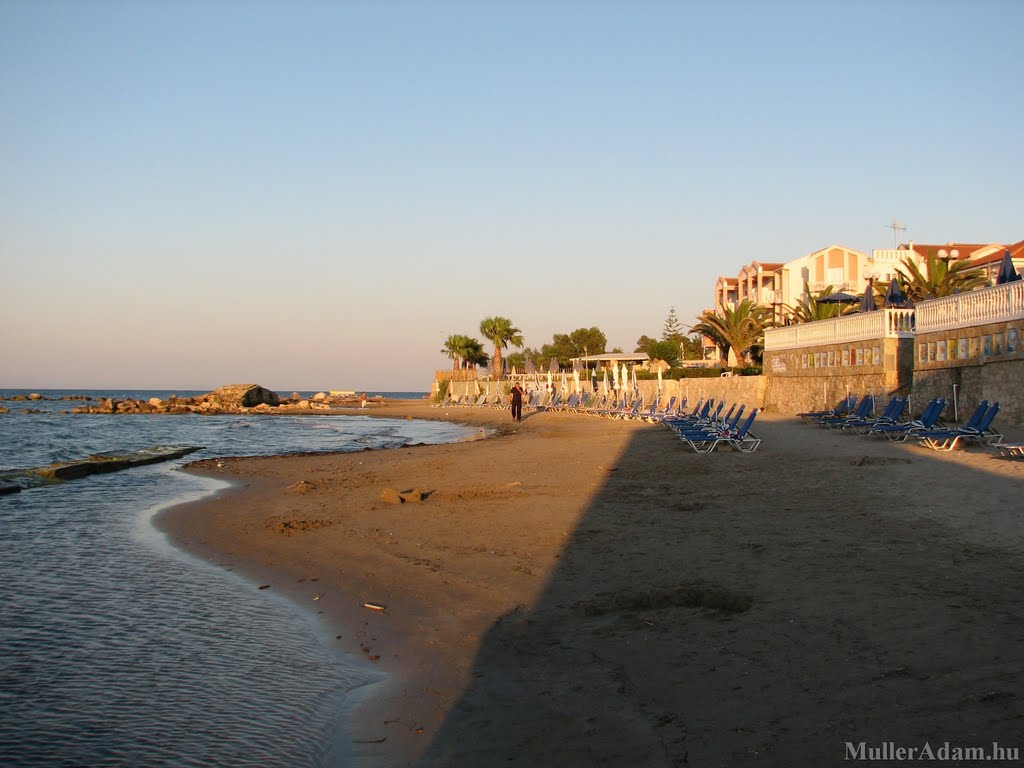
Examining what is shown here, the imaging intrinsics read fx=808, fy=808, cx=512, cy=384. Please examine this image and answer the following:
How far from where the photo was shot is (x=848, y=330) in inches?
798

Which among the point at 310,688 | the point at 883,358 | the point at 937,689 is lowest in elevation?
the point at 310,688

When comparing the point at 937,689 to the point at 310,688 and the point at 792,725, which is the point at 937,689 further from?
the point at 310,688

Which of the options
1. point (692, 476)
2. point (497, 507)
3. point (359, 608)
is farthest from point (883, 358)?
point (359, 608)

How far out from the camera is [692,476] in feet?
36.9

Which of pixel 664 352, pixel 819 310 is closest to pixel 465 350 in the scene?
pixel 664 352

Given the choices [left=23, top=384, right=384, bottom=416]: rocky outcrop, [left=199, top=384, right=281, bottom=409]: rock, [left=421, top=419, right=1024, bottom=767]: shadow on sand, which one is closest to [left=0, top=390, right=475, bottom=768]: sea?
[left=421, top=419, right=1024, bottom=767]: shadow on sand

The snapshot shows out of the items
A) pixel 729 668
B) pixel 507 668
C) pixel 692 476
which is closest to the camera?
pixel 729 668

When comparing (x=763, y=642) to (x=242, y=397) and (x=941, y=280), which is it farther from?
(x=242, y=397)

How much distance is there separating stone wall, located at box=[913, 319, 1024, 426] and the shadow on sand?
729cm

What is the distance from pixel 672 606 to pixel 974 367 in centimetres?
1312

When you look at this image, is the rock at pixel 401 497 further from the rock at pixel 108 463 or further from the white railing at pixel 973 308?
the white railing at pixel 973 308

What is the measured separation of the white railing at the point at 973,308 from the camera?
14.4 m

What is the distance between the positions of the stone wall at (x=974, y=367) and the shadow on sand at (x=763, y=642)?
7.29 meters

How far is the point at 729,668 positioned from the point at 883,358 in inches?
646
